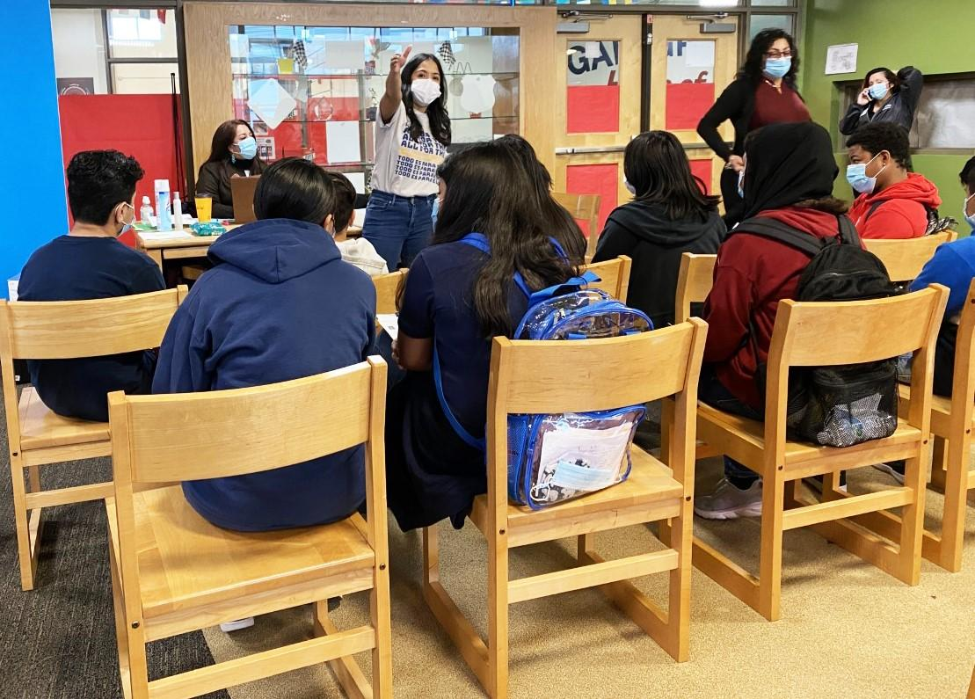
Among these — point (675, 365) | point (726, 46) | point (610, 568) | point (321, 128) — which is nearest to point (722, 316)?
point (675, 365)

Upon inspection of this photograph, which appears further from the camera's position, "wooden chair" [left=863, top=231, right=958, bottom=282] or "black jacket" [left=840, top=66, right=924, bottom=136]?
"black jacket" [left=840, top=66, right=924, bottom=136]

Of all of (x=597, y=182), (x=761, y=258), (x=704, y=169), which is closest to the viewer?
(x=761, y=258)

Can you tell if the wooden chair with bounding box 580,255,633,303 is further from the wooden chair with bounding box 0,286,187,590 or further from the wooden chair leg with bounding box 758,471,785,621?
the wooden chair with bounding box 0,286,187,590

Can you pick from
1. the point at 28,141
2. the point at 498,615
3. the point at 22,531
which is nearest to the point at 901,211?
the point at 498,615

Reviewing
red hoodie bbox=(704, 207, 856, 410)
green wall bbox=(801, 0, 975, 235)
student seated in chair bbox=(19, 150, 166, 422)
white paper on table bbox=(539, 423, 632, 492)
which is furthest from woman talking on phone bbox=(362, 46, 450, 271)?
green wall bbox=(801, 0, 975, 235)

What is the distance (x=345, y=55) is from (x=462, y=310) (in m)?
4.63

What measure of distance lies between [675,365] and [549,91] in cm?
489

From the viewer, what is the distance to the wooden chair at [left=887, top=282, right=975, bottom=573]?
2.38 m

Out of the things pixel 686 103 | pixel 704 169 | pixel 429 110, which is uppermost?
pixel 686 103

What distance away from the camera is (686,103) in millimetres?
7078

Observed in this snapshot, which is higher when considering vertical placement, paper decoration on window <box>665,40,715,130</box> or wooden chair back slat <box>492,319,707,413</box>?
paper decoration on window <box>665,40,715,130</box>

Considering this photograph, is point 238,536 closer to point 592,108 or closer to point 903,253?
point 903,253

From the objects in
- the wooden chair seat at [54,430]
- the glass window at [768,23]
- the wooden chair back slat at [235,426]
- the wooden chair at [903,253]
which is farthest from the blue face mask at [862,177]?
the glass window at [768,23]

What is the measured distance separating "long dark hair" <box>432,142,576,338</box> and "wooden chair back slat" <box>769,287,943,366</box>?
1.65 ft
